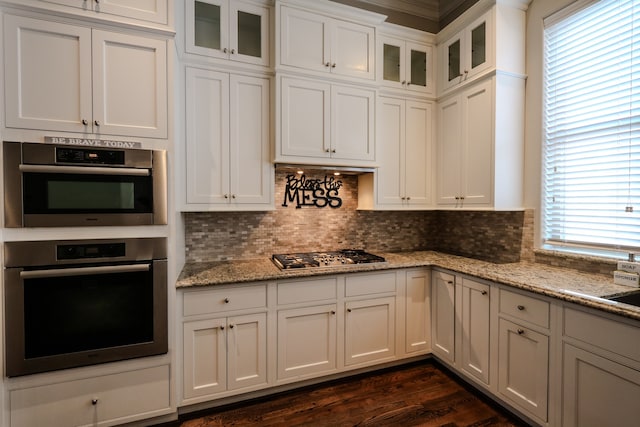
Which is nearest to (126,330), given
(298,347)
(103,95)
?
(298,347)

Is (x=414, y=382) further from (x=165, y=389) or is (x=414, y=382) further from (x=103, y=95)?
(x=103, y=95)

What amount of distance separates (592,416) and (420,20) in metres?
3.43

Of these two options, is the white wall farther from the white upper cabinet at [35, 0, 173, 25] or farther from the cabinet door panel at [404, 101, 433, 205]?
the white upper cabinet at [35, 0, 173, 25]

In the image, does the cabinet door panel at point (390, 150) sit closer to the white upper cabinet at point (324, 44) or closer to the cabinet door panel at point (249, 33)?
the white upper cabinet at point (324, 44)

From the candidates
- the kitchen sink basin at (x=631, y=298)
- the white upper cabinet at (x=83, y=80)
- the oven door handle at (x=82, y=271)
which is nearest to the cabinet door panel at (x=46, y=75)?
the white upper cabinet at (x=83, y=80)

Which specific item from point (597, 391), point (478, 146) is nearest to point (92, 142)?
point (478, 146)

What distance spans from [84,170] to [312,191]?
1716mm

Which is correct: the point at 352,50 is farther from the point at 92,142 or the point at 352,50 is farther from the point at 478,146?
the point at 92,142

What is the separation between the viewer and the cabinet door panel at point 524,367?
180 centimetres

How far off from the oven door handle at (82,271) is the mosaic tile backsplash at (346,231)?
0.75 meters

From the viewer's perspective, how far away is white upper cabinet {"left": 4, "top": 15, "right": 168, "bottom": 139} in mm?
1641

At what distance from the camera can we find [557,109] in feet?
7.55

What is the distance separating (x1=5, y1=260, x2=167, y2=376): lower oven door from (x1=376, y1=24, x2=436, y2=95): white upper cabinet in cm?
238

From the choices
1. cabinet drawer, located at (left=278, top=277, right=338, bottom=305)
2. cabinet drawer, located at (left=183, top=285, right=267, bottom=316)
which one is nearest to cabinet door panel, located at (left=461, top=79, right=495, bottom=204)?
cabinet drawer, located at (left=278, top=277, right=338, bottom=305)
